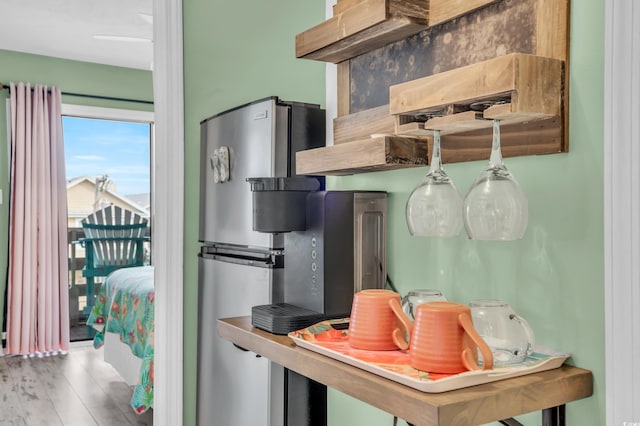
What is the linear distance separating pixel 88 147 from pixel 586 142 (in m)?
5.32

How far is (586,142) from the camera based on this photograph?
1033 millimetres

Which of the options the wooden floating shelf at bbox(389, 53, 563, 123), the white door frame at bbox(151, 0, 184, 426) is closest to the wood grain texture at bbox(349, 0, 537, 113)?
the wooden floating shelf at bbox(389, 53, 563, 123)

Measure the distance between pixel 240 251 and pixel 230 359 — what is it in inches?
13.9

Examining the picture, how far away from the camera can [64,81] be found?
17.5 feet

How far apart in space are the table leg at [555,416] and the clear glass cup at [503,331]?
0.37 ft

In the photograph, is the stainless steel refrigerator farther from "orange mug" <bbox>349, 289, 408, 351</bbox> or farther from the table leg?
the table leg

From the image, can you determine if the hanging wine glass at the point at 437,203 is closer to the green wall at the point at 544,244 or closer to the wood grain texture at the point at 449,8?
the green wall at the point at 544,244

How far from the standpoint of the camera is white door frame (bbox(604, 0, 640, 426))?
0.93 meters

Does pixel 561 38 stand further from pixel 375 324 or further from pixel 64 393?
pixel 64 393

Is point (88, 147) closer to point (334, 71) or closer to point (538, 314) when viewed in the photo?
point (334, 71)

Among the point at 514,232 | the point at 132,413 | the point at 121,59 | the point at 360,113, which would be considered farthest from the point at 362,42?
the point at 121,59

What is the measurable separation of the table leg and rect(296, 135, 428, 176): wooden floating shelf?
0.55 m

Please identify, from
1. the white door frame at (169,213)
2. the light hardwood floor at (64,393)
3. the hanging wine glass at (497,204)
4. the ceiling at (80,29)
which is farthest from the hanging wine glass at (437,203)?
the ceiling at (80,29)

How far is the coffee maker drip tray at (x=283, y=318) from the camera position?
133 cm
